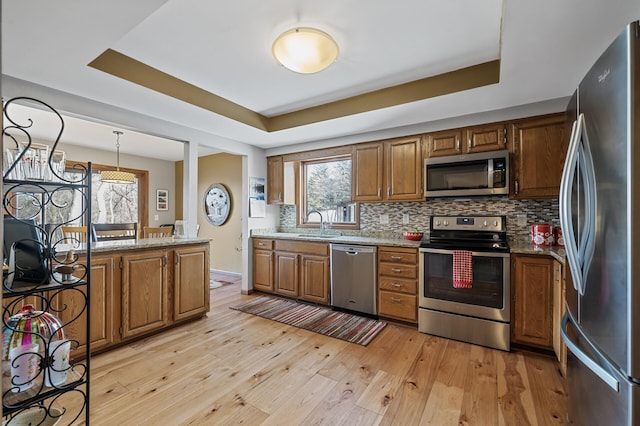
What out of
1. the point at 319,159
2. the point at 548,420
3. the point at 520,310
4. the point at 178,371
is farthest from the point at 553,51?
the point at 178,371

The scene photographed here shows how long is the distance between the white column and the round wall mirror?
222 cm

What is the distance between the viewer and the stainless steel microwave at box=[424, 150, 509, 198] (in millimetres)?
2912

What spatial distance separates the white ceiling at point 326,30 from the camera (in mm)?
1622

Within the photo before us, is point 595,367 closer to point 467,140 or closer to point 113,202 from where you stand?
point 467,140

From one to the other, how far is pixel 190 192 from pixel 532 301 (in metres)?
3.52

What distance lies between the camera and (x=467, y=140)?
124 inches

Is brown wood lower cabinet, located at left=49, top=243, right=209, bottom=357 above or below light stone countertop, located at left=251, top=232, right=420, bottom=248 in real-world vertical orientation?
below

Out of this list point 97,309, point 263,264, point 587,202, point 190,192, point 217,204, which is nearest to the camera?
A: point 587,202

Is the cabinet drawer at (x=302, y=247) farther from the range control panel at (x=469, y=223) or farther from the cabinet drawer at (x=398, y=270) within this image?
the range control panel at (x=469, y=223)

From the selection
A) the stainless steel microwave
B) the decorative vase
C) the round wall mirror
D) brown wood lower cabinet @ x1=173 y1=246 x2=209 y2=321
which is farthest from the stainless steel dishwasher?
the round wall mirror

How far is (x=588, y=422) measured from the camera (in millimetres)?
1211

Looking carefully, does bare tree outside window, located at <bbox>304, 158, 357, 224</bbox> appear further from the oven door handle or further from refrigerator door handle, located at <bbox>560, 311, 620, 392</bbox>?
refrigerator door handle, located at <bbox>560, 311, 620, 392</bbox>

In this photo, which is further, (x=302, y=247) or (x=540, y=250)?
(x=302, y=247)

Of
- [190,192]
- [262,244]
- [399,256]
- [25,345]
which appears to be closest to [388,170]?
[399,256]
